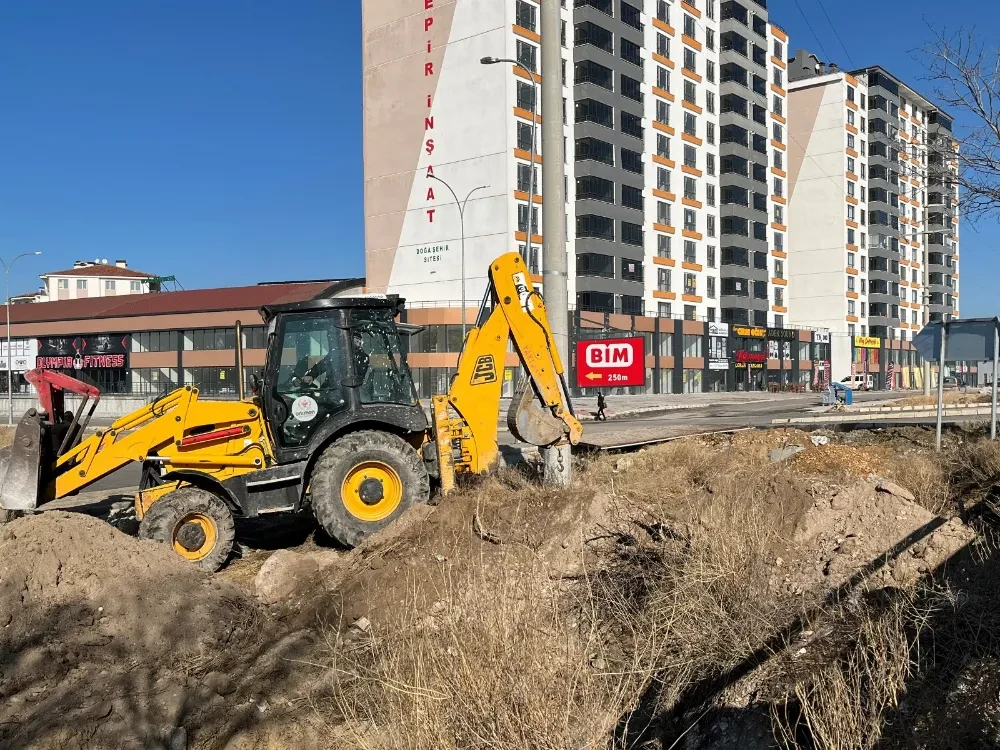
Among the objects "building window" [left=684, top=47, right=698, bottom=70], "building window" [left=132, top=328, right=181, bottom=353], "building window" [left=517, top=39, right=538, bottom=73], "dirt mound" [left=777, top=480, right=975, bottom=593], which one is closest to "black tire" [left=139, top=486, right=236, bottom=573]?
"dirt mound" [left=777, top=480, right=975, bottom=593]

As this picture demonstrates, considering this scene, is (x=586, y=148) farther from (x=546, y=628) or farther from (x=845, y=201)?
(x=546, y=628)

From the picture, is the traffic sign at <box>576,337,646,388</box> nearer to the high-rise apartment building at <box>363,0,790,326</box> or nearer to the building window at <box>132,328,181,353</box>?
the high-rise apartment building at <box>363,0,790,326</box>

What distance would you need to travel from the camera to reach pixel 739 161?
74.0 meters

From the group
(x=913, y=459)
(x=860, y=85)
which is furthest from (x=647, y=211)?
(x=913, y=459)

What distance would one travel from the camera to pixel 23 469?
8555mm

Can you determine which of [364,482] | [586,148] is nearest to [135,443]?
[364,482]

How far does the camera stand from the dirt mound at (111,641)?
488cm

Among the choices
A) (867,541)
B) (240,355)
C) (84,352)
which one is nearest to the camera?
(867,541)

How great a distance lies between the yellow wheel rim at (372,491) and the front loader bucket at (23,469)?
3090 mm

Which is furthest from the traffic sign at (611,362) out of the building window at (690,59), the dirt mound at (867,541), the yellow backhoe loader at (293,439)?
the building window at (690,59)

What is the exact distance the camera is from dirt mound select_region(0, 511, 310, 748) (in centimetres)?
488

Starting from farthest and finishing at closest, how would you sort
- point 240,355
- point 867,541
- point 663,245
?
point 663,245, point 240,355, point 867,541

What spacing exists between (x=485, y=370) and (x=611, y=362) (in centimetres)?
1488

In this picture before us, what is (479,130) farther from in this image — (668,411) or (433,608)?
(433,608)
